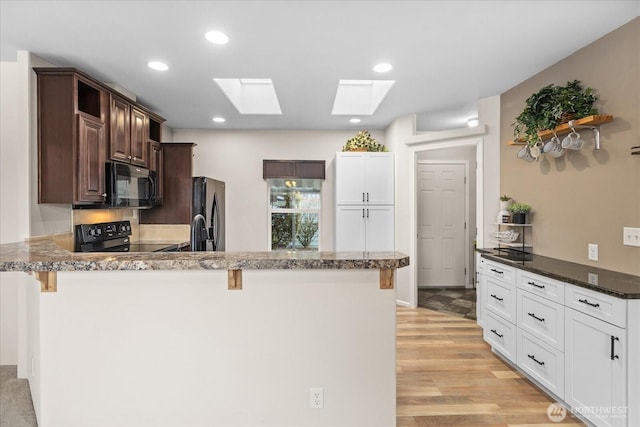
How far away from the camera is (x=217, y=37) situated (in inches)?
99.4

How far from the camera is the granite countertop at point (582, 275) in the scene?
197 cm

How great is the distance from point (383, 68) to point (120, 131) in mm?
2469

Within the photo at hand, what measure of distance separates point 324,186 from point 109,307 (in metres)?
3.97

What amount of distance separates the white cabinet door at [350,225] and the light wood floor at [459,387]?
140cm

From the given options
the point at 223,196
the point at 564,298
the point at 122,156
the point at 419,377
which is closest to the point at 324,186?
the point at 223,196

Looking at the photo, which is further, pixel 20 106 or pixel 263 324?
pixel 20 106

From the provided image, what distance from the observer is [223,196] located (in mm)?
5113

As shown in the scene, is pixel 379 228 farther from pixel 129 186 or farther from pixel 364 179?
pixel 129 186

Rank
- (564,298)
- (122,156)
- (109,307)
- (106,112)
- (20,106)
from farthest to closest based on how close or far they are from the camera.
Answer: (122,156) < (106,112) < (20,106) < (564,298) < (109,307)

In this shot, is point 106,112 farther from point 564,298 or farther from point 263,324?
point 564,298

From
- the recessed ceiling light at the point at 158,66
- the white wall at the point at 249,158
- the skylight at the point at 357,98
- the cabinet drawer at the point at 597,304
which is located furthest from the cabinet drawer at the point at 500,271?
the recessed ceiling light at the point at 158,66

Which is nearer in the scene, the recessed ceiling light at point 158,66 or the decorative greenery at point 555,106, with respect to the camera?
the decorative greenery at point 555,106

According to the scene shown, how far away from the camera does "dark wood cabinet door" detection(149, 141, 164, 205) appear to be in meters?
3.99
